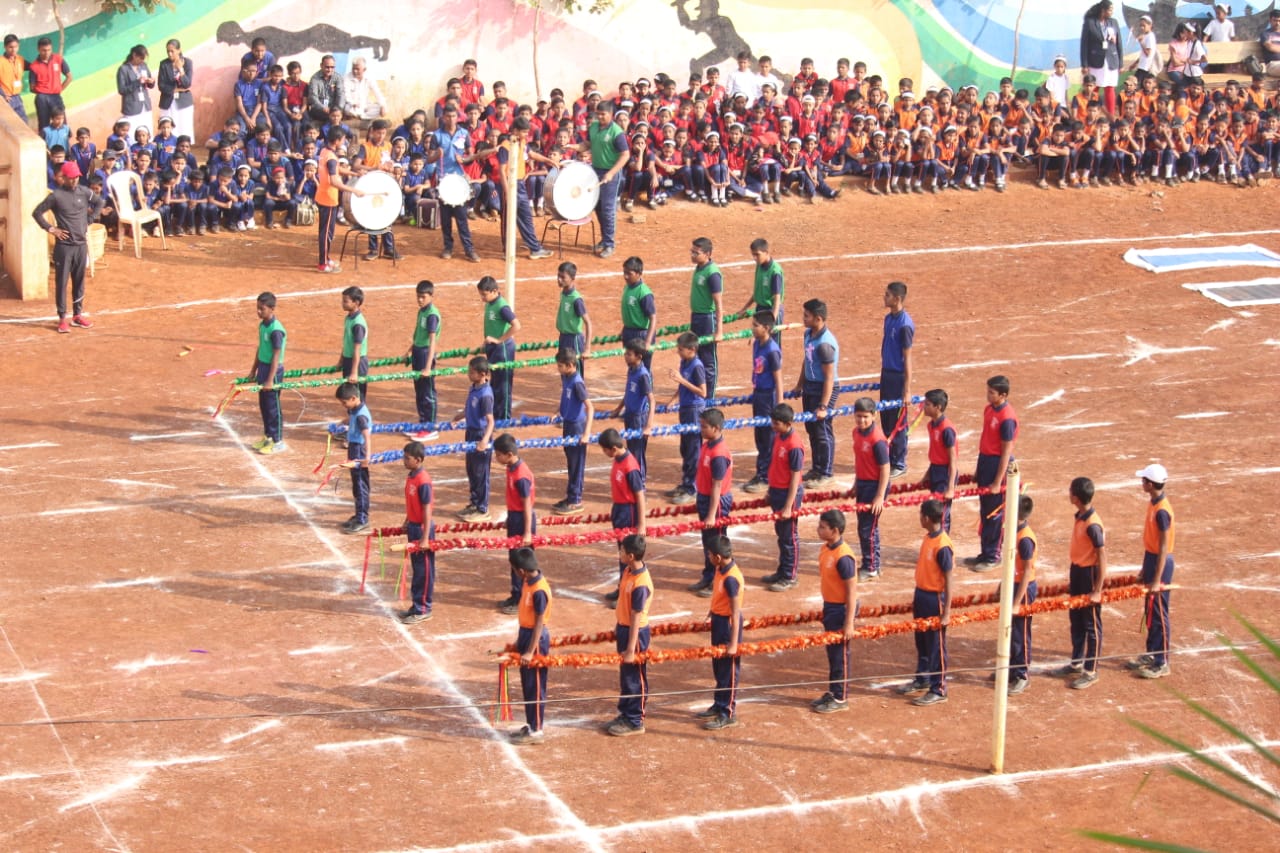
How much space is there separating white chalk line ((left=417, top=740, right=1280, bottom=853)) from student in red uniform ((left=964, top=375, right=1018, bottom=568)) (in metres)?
3.11

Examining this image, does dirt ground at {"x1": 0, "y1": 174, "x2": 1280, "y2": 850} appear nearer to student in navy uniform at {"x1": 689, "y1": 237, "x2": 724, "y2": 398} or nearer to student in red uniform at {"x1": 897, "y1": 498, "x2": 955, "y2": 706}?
student in red uniform at {"x1": 897, "y1": 498, "x2": 955, "y2": 706}

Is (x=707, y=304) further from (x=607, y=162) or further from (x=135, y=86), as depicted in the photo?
(x=135, y=86)

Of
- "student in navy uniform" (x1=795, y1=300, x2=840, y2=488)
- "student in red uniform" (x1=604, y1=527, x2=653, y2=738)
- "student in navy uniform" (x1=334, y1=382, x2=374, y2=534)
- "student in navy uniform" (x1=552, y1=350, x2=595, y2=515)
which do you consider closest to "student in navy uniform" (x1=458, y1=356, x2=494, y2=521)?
"student in navy uniform" (x1=552, y1=350, x2=595, y2=515)

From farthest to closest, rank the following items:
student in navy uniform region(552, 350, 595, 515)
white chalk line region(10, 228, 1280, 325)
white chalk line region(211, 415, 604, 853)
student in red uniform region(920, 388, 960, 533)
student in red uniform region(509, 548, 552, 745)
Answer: white chalk line region(10, 228, 1280, 325) < student in navy uniform region(552, 350, 595, 515) < student in red uniform region(920, 388, 960, 533) < student in red uniform region(509, 548, 552, 745) < white chalk line region(211, 415, 604, 853)

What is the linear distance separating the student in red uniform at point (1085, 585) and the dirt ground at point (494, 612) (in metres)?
0.15

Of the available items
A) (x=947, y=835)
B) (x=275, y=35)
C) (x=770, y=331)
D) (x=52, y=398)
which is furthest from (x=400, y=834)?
(x=275, y=35)

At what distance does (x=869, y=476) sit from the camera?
13836 millimetres

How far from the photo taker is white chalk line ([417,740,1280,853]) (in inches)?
404

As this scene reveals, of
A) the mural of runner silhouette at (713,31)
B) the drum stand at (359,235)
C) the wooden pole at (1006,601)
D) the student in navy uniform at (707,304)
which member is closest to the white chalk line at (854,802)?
the wooden pole at (1006,601)

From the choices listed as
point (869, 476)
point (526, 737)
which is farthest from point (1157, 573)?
point (526, 737)

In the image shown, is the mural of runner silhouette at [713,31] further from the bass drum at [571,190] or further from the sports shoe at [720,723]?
the sports shoe at [720,723]

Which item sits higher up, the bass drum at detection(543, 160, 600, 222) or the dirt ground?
the bass drum at detection(543, 160, 600, 222)

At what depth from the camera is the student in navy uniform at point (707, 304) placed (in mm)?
17594

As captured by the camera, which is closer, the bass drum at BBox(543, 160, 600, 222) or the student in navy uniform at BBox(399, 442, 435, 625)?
the student in navy uniform at BBox(399, 442, 435, 625)
